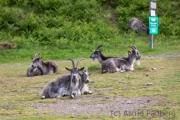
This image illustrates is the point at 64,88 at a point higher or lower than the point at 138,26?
lower

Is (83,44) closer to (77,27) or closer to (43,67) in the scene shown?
(77,27)

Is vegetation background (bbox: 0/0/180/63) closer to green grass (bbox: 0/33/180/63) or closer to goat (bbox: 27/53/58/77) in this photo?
green grass (bbox: 0/33/180/63)

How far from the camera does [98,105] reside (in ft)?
34.6

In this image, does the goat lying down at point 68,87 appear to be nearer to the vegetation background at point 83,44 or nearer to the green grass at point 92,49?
the vegetation background at point 83,44

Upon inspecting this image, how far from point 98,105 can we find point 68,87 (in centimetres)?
197

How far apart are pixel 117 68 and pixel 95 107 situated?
747 centimetres

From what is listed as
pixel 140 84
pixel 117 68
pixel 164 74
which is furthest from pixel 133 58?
pixel 140 84

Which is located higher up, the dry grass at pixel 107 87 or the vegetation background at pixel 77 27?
the vegetation background at pixel 77 27

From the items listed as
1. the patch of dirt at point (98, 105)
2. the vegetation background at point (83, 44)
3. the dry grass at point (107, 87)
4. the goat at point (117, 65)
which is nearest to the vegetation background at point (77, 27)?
the vegetation background at point (83, 44)

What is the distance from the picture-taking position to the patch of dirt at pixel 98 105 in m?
9.82

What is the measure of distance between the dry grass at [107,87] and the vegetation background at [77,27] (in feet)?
14.9

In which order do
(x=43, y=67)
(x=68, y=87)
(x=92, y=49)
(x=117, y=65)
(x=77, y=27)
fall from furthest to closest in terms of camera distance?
1. (x=77, y=27)
2. (x=92, y=49)
3. (x=43, y=67)
4. (x=117, y=65)
5. (x=68, y=87)

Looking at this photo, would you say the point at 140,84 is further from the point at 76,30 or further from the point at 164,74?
the point at 76,30

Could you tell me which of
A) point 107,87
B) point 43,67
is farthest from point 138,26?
point 107,87
